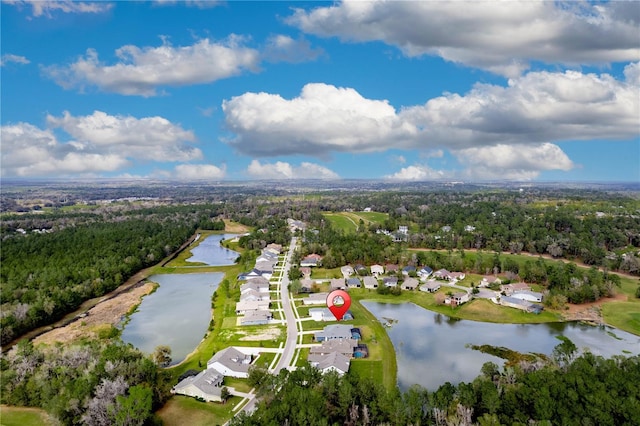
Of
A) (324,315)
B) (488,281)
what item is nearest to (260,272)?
(324,315)

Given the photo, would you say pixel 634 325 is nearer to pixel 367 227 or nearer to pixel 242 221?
pixel 367 227

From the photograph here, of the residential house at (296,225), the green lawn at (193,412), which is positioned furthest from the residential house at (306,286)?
the residential house at (296,225)

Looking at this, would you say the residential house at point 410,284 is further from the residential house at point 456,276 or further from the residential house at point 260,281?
the residential house at point 260,281

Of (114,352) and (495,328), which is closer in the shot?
(114,352)

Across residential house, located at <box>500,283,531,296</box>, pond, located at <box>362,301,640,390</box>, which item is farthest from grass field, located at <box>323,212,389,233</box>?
pond, located at <box>362,301,640,390</box>

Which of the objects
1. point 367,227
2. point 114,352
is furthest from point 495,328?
point 367,227

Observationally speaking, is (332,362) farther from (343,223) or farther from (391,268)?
(343,223)
